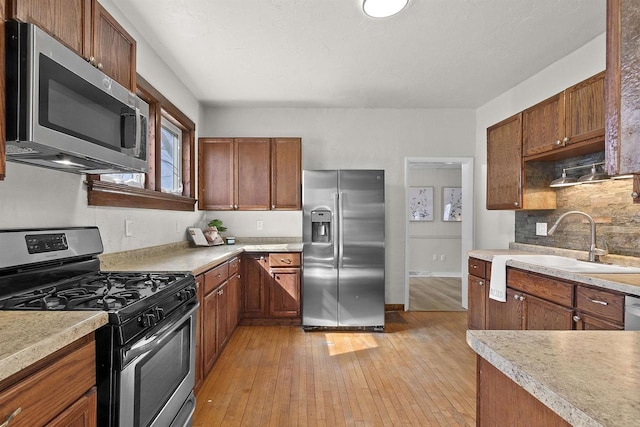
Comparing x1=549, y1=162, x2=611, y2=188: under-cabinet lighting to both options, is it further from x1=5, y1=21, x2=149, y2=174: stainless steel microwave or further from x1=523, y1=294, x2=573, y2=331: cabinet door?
x1=5, y1=21, x2=149, y2=174: stainless steel microwave

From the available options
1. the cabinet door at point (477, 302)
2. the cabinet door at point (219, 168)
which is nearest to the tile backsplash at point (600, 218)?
the cabinet door at point (477, 302)

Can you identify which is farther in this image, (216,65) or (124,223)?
(216,65)

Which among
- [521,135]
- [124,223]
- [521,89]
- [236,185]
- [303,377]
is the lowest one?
[303,377]

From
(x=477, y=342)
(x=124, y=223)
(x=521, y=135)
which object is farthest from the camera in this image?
(x=521, y=135)

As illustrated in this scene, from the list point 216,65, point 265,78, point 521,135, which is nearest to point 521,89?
point 521,135

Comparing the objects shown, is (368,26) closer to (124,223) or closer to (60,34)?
(60,34)

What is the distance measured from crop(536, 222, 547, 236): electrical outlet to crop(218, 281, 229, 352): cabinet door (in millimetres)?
2931

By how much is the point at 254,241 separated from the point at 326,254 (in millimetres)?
1058

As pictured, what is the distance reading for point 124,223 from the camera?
7.93ft

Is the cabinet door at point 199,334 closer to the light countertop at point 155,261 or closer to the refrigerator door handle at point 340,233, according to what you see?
the light countertop at point 155,261

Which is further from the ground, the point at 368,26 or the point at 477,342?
the point at 368,26

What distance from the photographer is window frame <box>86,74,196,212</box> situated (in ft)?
7.00

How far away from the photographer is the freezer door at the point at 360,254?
144 inches

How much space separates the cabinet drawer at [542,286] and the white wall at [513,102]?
1.24 m
